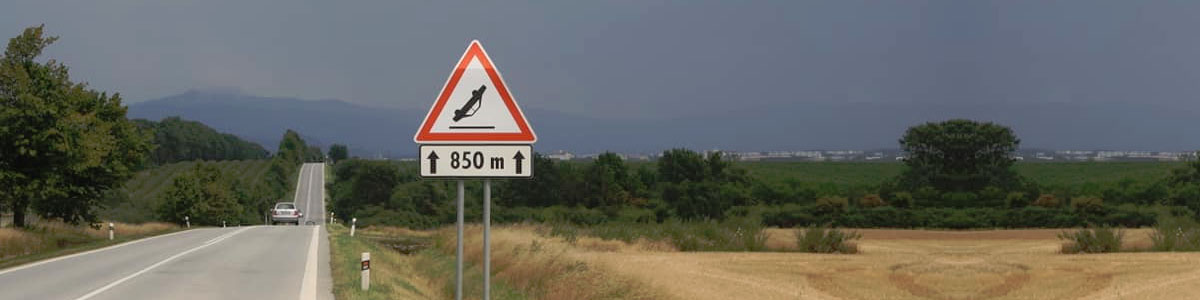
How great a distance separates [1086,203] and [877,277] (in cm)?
763

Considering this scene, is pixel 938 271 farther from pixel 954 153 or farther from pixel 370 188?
pixel 370 188

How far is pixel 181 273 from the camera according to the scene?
19.7m

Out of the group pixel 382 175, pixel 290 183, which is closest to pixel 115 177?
pixel 382 175

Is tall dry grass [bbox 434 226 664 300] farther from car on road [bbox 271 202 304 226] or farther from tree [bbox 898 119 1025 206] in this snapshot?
car on road [bbox 271 202 304 226]

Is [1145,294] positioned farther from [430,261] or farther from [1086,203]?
[430,261]

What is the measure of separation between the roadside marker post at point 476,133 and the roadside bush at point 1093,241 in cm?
1396

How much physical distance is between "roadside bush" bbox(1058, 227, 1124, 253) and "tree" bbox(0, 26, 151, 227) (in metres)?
31.5

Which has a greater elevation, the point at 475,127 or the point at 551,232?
the point at 475,127

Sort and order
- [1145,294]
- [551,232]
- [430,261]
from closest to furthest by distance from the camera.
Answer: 1. [1145,294]
2. [430,261]
3. [551,232]

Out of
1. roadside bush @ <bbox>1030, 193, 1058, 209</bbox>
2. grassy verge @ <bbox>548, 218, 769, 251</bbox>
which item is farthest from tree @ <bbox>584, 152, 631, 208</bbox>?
roadside bush @ <bbox>1030, 193, 1058, 209</bbox>

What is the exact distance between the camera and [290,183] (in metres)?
200

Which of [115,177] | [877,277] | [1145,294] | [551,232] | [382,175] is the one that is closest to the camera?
[1145,294]

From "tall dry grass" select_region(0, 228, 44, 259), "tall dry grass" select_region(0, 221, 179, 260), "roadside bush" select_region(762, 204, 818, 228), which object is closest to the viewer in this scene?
"roadside bush" select_region(762, 204, 818, 228)

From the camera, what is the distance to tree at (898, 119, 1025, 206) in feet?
66.2
